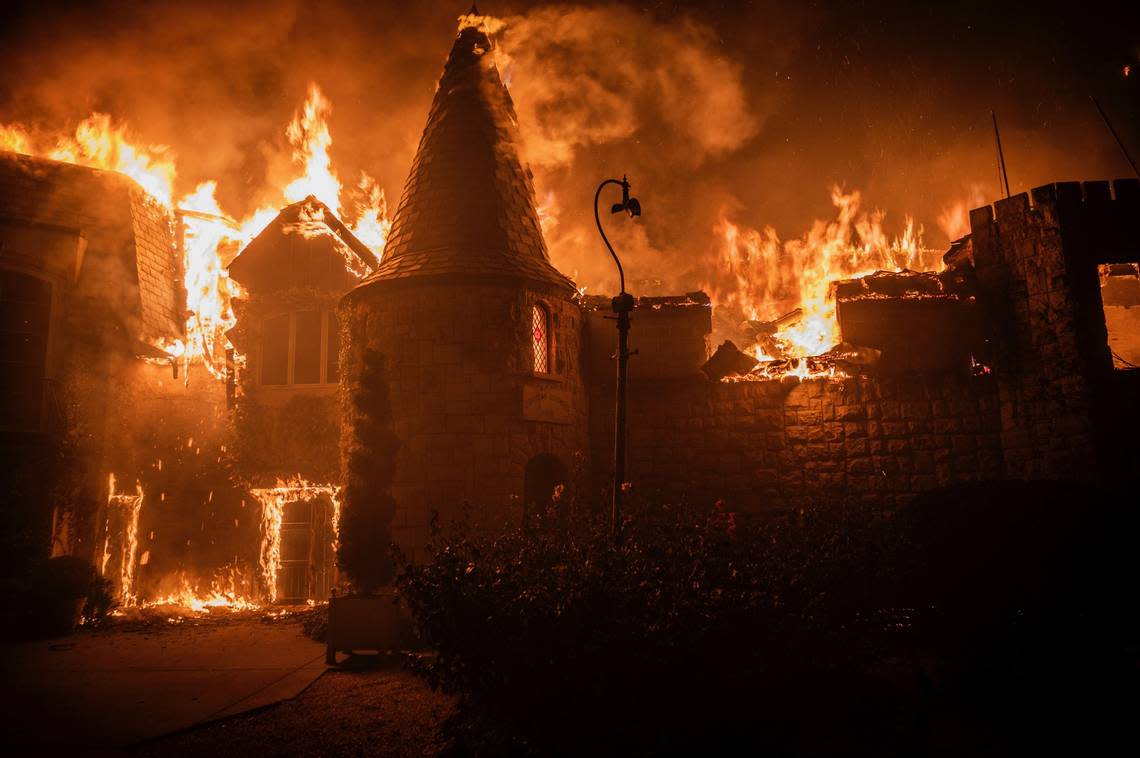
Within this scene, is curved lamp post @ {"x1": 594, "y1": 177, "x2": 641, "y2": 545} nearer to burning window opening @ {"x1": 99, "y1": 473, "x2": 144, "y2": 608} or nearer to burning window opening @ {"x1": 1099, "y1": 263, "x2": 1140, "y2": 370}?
burning window opening @ {"x1": 99, "y1": 473, "x2": 144, "y2": 608}

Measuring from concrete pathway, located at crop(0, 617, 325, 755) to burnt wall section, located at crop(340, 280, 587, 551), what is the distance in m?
2.69

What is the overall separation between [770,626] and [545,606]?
1.87 metres

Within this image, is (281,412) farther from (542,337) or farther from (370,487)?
(542,337)

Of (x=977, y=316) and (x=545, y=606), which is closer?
(x=545, y=606)

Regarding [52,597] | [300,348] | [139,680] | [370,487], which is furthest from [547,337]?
[52,597]

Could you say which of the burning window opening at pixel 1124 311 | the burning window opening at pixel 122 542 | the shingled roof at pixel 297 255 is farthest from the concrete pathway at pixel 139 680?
the burning window opening at pixel 1124 311

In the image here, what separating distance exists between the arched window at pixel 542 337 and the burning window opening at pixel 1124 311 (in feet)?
46.4

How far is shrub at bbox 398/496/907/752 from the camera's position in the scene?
15.9ft

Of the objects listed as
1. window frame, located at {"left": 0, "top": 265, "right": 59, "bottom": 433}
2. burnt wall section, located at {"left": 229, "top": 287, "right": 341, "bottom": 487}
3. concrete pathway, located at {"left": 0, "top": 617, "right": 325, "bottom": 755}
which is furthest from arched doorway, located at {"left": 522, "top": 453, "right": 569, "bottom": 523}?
window frame, located at {"left": 0, "top": 265, "right": 59, "bottom": 433}

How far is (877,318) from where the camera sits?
38.3 ft

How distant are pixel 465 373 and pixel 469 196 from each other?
11.9 feet

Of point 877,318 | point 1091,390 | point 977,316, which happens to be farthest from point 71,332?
point 1091,390

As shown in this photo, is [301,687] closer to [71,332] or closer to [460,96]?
[71,332]

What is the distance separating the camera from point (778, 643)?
5293 mm
